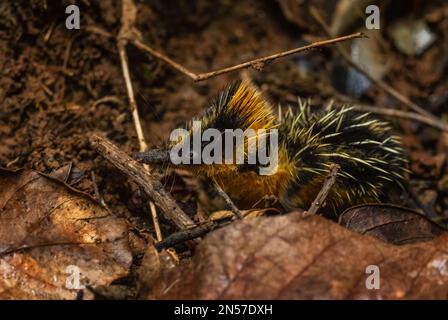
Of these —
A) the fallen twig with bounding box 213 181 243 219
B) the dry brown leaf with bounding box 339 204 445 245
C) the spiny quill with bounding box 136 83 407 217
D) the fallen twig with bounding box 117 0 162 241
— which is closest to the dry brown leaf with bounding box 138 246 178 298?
the fallen twig with bounding box 213 181 243 219

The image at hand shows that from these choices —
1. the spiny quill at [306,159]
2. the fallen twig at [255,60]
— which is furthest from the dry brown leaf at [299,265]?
the fallen twig at [255,60]

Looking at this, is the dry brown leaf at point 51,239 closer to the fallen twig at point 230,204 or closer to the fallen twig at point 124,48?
the fallen twig at point 230,204

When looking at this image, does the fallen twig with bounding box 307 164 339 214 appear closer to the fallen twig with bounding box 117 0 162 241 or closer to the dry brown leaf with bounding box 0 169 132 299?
the dry brown leaf with bounding box 0 169 132 299

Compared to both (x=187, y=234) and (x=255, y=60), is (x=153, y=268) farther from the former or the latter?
(x=255, y=60)

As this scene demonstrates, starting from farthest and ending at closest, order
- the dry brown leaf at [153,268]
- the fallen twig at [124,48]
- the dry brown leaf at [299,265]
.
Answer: the fallen twig at [124,48] < the dry brown leaf at [153,268] < the dry brown leaf at [299,265]

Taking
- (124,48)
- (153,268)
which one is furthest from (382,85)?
(153,268)

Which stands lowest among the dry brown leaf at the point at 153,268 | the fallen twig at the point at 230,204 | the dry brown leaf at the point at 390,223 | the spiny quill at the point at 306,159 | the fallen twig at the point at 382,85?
the dry brown leaf at the point at 153,268
